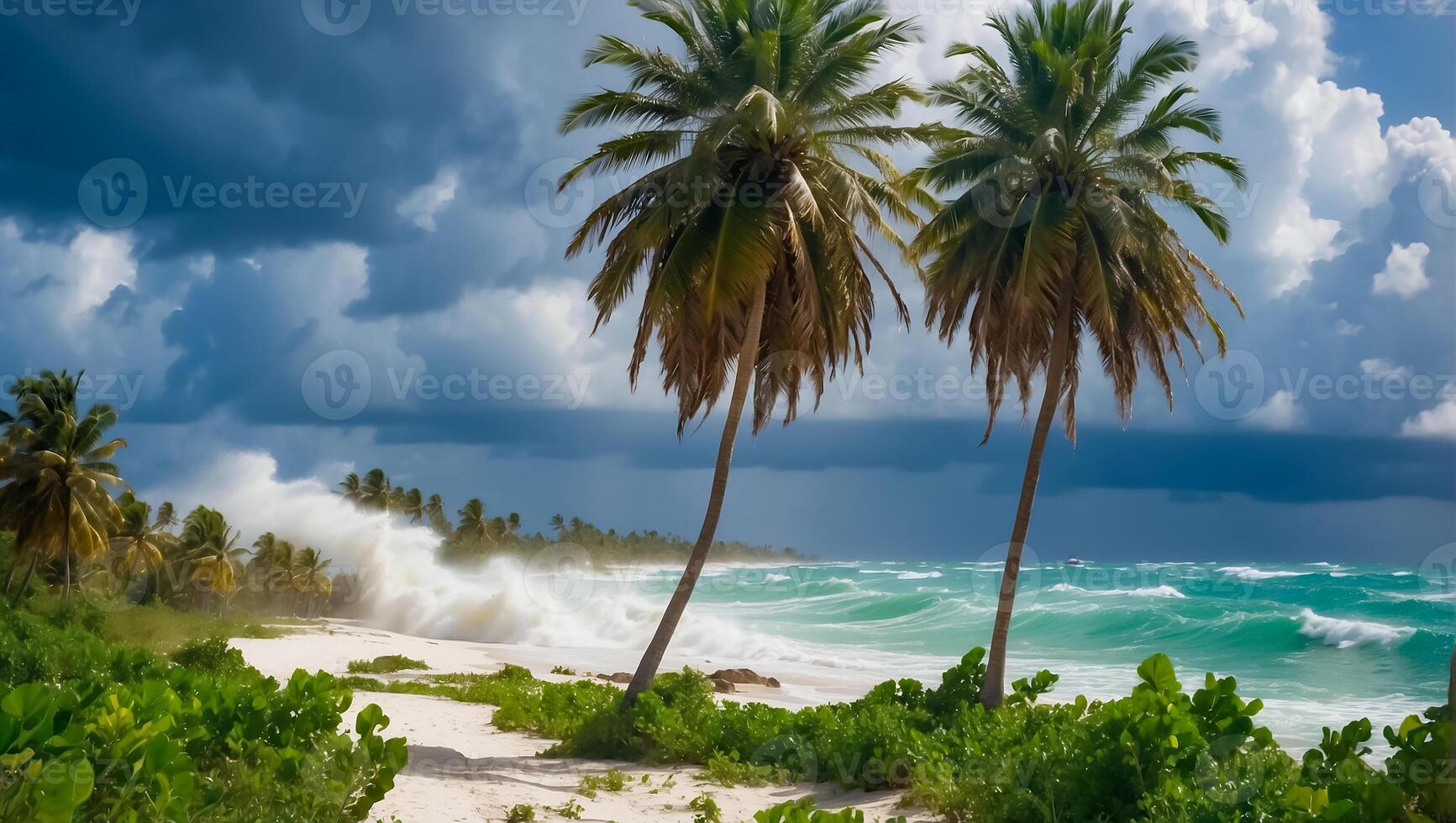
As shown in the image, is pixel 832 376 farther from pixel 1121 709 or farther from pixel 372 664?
pixel 372 664

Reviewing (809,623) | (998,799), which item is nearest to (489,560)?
(809,623)

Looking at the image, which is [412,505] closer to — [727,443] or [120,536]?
[120,536]

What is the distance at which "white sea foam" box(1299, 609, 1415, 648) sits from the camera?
105 feet

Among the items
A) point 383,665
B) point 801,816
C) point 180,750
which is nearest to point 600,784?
point 180,750

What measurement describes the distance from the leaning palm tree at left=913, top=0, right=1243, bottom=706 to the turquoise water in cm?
770

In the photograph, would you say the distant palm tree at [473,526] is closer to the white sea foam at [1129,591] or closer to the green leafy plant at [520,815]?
the white sea foam at [1129,591]

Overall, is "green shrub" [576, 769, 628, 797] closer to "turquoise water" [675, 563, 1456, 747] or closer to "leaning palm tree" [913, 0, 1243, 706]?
"leaning palm tree" [913, 0, 1243, 706]

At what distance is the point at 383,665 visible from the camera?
950 inches

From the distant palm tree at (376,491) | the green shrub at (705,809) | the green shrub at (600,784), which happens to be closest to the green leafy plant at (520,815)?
the green shrub at (600,784)

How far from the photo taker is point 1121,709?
249 inches

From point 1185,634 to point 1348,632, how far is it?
556cm

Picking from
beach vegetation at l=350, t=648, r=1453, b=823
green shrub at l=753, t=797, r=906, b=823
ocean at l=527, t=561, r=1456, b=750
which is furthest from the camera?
ocean at l=527, t=561, r=1456, b=750

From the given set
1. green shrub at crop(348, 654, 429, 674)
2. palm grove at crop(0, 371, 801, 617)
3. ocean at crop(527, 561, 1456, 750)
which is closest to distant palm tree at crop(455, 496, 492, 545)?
palm grove at crop(0, 371, 801, 617)

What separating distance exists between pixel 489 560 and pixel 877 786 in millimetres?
75687
